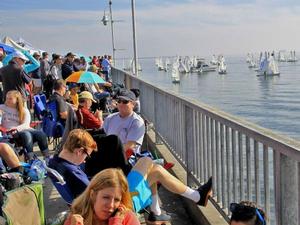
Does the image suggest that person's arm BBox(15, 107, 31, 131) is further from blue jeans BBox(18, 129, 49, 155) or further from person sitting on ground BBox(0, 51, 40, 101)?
person sitting on ground BBox(0, 51, 40, 101)

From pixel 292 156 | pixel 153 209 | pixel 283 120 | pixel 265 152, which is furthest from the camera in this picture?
pixel 283 120

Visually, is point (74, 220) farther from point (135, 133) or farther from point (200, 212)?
point (135, 133)

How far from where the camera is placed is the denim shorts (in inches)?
178

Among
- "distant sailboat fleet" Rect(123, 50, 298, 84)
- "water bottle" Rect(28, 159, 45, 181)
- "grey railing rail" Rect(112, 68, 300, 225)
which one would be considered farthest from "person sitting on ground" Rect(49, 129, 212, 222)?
"distant sailboat fleet" Rect(123, 50, 298, 84)

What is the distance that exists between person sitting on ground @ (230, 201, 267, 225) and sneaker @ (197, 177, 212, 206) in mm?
1448

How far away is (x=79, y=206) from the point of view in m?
3.34

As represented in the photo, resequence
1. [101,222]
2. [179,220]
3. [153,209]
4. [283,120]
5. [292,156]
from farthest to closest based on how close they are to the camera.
→ [283,120] < [179,220] < [153,209] < [101,222] < [292,156]

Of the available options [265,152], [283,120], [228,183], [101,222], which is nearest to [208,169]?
[228,183]

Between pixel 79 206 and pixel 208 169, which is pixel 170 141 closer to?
pixel 208 169

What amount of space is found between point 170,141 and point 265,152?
370 cm

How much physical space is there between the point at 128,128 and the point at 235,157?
2167 mm

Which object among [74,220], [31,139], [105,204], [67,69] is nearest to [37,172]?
[31,139]

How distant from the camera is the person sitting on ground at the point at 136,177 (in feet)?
14.2

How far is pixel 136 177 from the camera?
4.75 meters
